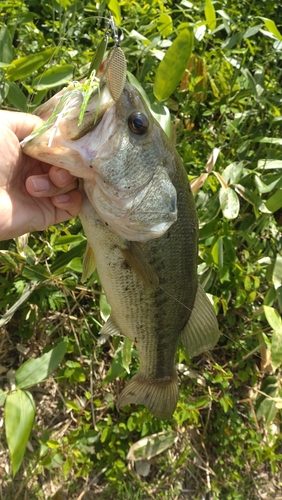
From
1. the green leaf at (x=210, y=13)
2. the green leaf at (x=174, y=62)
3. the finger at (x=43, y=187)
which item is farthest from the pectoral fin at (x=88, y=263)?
the green leaf at (x=210, y=13)

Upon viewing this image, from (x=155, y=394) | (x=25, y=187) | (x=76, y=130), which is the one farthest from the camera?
(x=155, y=394)

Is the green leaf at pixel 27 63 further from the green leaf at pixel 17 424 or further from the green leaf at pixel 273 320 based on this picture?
the green leaf at pixel 273 320

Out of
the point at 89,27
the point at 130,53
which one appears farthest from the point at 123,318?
the point at 89,27

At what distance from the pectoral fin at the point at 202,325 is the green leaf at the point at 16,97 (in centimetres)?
104

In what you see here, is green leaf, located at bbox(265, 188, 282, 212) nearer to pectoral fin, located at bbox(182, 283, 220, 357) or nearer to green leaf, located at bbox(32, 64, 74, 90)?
pectoral fin, located at bbox(182, 283, 220, 357)

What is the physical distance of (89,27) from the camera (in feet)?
8.95

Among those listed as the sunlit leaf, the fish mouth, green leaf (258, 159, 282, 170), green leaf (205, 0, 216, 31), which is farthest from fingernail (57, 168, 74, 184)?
the sunlit leaf

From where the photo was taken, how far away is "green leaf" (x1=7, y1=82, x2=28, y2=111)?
1.72m

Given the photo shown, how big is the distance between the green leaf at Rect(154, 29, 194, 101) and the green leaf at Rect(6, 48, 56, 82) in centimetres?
46

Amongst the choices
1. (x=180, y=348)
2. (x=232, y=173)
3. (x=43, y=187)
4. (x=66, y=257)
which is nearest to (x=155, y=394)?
(x=180, y=348)

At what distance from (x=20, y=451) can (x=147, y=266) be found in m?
0.87

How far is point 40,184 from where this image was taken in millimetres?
1320

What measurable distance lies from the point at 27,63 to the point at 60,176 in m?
0.68

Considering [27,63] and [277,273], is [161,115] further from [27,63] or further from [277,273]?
[277,273]
